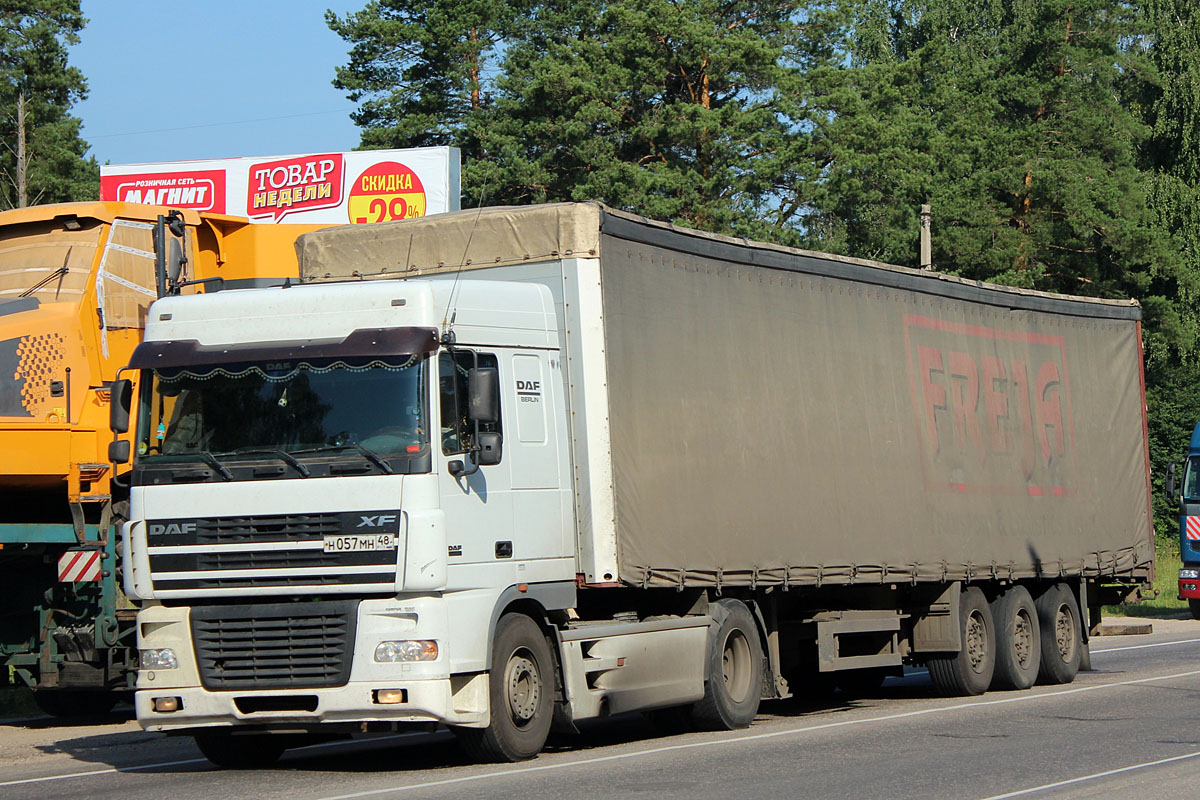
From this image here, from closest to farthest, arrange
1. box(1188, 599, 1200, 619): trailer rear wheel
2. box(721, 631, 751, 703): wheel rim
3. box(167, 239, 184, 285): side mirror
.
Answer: box(721, 631, 751, 703): wheel rim, box(167, 239, 184, 285): side mirror, box(1188, 599, 1200, 619): trailer rear wheel

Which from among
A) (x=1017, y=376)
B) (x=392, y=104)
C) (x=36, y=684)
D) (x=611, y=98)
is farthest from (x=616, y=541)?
(x=392, y=104)

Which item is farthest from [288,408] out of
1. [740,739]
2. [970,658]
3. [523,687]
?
[970,658]

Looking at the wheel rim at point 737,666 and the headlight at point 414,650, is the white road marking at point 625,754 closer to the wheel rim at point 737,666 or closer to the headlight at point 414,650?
the wheel rim at point 737,666

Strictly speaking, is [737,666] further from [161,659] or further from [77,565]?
[77,565]

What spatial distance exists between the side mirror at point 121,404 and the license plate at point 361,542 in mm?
1837

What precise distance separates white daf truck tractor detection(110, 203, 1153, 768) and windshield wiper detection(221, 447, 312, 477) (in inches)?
0.8

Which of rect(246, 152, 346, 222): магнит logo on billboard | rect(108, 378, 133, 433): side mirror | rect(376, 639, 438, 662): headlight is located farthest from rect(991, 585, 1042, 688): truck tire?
rect(246, 152, 346, 222): магнит logo on billboard

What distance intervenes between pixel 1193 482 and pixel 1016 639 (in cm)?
1177

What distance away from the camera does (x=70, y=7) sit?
49.0 meters

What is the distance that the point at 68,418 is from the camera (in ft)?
45.1

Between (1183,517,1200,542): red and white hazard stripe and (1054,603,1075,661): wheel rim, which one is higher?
(1183,517,1200,542): red and white hazard stripe

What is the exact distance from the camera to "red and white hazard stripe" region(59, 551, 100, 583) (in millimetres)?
13750

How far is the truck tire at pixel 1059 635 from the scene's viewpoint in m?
17.8

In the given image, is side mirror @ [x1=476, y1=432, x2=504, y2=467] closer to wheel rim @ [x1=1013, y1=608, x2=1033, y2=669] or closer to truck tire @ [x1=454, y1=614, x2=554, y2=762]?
truck tire @ [x1=454, y1=614, x2=554, y2=762]
